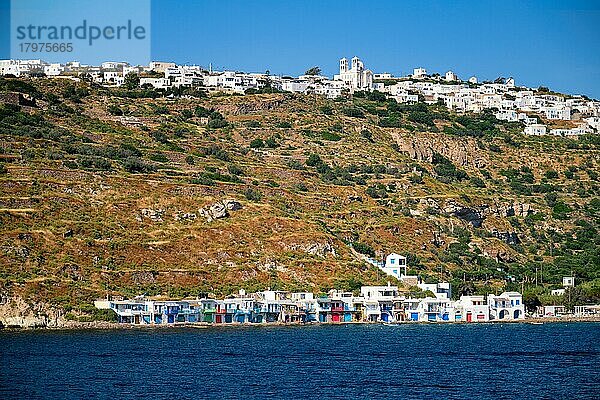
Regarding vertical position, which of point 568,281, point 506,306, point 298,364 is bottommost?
point 298,364

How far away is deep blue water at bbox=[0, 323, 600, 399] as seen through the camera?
45062 millimetres

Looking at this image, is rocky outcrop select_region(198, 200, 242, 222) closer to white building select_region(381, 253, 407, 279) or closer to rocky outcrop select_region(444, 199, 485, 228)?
white building select_region(381, 253, 407, 279)

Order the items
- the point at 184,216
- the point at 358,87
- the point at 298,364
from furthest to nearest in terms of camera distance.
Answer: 1. the point at 358,87
2. the point at 184,216
3. the point at 298,364

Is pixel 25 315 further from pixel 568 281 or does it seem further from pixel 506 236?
pixel 506 236

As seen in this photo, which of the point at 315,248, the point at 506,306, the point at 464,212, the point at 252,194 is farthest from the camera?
the point at 464,212

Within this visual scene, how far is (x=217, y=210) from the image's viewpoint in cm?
8881

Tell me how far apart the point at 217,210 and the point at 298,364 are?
1391 inches

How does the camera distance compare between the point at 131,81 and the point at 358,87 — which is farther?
the point at 358,87

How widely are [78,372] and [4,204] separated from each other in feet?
110

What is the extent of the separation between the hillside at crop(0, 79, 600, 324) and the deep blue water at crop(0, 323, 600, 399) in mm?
6759

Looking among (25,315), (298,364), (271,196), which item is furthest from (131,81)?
(298,364)

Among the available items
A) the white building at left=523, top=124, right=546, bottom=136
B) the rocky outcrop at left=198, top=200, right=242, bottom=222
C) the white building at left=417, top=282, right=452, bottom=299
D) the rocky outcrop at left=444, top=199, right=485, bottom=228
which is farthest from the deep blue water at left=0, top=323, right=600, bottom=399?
the white building at left=523, top=124, right=546, bottom=136

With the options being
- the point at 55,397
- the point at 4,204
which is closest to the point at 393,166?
the point at 4,204

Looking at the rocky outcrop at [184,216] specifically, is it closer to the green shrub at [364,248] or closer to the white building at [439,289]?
the green shrub at [364,248]
